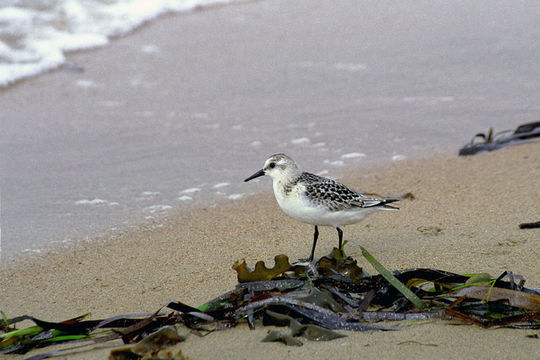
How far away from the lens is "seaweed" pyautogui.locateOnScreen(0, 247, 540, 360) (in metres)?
3.29

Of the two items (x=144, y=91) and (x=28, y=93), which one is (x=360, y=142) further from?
(x=28, y=93)

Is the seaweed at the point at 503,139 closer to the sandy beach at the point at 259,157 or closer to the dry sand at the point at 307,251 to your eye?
the sandy beach at the point at 259,157

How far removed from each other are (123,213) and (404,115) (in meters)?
3.39

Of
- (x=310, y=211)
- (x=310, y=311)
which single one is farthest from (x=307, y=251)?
(x=310, y=311)

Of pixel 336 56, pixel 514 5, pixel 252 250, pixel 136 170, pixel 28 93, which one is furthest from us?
pixel 514 5

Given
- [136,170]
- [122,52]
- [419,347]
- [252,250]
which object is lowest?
[419,347]

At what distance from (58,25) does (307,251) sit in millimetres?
7458

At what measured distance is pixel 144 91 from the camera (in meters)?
8.27

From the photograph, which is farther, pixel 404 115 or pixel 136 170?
pixel 404 115

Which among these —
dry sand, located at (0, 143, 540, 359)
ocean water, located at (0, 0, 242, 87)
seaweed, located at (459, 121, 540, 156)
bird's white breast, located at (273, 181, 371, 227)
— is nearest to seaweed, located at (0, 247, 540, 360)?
dry sand, located at (0, 143, 540, 359)

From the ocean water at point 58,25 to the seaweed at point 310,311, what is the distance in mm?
5790

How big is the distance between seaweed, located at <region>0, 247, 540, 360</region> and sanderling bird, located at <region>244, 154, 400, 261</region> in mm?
745

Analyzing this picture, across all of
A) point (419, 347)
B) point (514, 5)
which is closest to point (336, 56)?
point (514, 5)

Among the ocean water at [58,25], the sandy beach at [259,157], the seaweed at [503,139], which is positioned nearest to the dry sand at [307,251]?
the sandy beach at [259,157]
